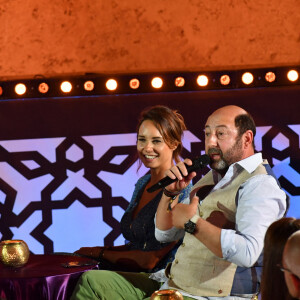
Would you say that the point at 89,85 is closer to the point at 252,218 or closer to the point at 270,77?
the point at 270,77

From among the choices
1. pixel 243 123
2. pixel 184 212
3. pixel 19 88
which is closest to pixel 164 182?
pixel 184 212

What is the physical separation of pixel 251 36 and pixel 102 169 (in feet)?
4.76

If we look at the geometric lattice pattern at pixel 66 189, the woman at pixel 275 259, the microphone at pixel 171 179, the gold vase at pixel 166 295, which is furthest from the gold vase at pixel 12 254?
the geometric lattice pattern at pixel 66 189

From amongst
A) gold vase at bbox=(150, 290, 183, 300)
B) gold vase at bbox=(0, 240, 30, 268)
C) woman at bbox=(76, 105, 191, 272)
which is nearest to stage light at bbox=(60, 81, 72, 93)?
woman at bbox=(76, 105, 191, 272)

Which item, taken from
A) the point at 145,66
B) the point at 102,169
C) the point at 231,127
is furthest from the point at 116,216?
the point at 231,127

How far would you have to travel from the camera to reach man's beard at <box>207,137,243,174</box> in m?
2.81

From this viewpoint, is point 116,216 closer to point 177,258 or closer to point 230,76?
point 230,76

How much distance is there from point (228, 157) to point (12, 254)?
3.41ft

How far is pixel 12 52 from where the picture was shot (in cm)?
492

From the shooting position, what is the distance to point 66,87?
477 cm

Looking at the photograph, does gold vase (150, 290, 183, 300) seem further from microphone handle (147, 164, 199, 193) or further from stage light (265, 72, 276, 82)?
stage light (265, 72, 276, 82)

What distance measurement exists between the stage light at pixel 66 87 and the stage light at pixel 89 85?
0.11 metres

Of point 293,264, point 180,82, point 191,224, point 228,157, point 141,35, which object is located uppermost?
point 141,35

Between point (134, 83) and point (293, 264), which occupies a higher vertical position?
point (134, 83)
